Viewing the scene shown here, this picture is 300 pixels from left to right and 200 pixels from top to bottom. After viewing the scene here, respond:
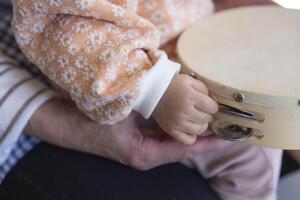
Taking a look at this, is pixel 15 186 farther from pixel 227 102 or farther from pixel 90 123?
pixel 227 102

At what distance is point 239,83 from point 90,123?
24cm

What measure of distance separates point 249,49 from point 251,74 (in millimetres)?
75

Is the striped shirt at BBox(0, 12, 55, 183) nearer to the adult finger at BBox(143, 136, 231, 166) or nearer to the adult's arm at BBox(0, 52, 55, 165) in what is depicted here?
the adult's arm at BBox(0, 52, 55, 165)

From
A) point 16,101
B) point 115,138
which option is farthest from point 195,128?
point 16,101

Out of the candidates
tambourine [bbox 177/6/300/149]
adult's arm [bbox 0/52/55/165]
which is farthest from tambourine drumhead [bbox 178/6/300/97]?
adult's arm [bbox 0/52/55/165]

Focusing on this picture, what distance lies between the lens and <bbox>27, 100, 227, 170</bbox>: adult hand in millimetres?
622

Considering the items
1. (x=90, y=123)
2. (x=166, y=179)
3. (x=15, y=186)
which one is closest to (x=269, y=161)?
(x=166, y=179)

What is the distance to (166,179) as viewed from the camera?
66 cm

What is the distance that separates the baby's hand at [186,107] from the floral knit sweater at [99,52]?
0.01 meters

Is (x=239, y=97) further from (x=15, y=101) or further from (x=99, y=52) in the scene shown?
(x=15, y=101)

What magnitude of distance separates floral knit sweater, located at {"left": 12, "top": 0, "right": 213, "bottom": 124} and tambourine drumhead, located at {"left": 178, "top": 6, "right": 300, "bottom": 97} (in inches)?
2.4

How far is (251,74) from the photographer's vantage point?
55 cm

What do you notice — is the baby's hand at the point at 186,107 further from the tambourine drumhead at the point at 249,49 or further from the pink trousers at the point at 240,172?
the pink trousers at the point at 240,172

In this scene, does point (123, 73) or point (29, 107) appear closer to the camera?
point (123, 73)
